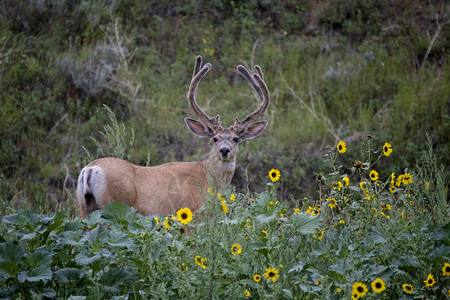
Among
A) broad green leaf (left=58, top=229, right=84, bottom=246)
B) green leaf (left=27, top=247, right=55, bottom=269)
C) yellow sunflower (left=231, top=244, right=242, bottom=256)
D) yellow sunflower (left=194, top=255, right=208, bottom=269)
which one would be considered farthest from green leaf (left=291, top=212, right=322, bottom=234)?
green leaf (left=27, top=247, right=55, bottom=269)

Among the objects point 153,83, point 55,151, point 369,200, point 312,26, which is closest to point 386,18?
point 312,26

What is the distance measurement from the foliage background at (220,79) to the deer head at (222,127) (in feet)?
6.02

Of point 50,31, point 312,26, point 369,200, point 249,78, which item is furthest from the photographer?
point 312,26

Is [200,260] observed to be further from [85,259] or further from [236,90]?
[236,90]

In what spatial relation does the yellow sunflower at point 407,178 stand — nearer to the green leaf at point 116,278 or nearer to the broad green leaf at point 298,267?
the broad green leaf at point 298,267

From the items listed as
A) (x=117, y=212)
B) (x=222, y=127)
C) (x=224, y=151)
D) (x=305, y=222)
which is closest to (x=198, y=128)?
(x=222, y=127)

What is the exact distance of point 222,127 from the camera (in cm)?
778

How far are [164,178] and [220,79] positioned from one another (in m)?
4.90

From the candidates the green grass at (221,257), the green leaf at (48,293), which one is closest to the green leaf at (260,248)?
the green grass at (221,257)

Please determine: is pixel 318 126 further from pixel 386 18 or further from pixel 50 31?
pixel 50 31

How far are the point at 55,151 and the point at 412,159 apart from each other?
573 cm

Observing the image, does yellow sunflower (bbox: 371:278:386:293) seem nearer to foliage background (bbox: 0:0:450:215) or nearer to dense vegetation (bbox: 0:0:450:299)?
dense vegetation (bbox: 0:0:450:299)

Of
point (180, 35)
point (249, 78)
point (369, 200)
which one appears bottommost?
point (180, 35)

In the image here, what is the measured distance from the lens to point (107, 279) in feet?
12.5
